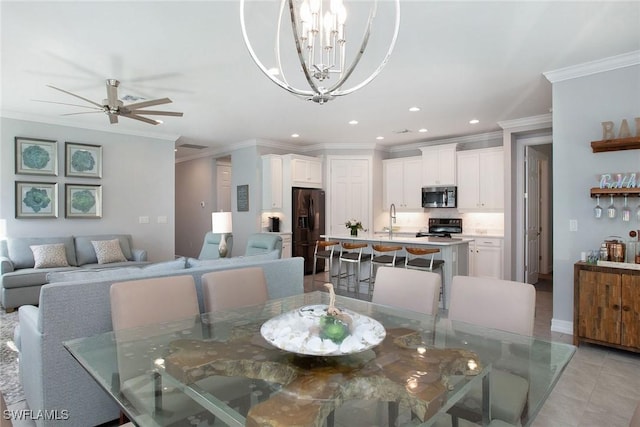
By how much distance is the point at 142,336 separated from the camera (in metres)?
1.73

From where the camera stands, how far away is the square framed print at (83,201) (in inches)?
222

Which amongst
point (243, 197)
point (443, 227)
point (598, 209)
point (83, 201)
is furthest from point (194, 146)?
point (598, 209)

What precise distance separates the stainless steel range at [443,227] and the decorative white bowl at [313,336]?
5588 millimetres

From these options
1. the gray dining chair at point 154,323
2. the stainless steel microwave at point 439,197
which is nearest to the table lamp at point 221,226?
the gray dining chair at point 154,323

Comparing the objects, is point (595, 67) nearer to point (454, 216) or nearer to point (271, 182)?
point (454, 216)

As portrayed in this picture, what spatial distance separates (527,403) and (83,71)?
4.42m

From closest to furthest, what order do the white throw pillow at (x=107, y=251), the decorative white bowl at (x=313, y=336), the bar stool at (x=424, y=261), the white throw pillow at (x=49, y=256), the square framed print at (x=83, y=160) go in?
the decorative white bowl at (x=313, y=336)
the bar stool at (x=424, y=261)
the white throw pillow at (x=49, y=256)
the white throw pillow at (x=107, y=251)
the square framed print at (x=83, y=160)

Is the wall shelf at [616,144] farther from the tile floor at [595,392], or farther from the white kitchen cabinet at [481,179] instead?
the white kitchen cabinet at [481,179]

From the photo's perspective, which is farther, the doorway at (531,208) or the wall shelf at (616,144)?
the doorway at (531,208)

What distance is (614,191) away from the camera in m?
3.24

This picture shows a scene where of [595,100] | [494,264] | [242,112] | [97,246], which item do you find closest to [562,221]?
[595,100]

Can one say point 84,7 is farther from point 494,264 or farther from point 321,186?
point 494,264

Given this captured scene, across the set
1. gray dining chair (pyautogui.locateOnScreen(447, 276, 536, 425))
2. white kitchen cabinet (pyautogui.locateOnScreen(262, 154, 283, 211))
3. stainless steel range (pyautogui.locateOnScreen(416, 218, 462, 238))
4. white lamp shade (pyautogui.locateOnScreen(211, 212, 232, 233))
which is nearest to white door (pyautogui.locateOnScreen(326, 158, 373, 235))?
white kitchen cabinet (pyautogui.locateOnScreen(262, 154, 283, 211))

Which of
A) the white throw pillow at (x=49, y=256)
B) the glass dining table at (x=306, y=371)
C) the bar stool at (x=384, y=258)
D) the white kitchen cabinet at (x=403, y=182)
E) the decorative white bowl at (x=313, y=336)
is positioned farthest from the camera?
the white kitchen cabinet at (x=403, y=182)
